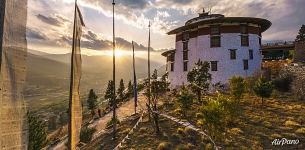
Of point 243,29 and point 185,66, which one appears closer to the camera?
point 243,29

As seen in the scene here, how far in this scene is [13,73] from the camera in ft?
15.4

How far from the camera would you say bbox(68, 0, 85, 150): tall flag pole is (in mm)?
7055

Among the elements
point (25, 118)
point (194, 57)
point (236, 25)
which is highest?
point (236, 25)

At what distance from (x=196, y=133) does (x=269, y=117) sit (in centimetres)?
827

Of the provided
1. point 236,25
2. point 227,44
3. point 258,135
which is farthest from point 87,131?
point 236,25

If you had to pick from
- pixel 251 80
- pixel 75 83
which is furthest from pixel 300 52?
pixel 75 83

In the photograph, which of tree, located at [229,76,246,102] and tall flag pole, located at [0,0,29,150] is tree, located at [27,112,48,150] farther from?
tall flag pole, located at [0,0,29,150]

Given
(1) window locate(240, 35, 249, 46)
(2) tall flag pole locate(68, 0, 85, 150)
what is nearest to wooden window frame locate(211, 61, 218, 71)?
(1) window locate(240, 35, 249, 46)

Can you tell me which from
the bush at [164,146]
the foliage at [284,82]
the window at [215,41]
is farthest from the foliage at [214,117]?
the window at [215,41]

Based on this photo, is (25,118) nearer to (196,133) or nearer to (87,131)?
(196,133)

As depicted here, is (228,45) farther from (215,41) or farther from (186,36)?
(186,36)

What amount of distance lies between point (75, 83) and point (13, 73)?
8.15 feet

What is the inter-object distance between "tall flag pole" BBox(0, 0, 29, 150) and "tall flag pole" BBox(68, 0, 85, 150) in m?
2.19

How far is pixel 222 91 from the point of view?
4916 centimetres
